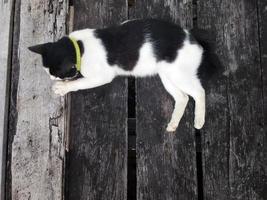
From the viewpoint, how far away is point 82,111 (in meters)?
2.13

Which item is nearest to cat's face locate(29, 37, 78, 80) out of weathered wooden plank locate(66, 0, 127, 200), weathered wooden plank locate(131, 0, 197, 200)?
weathered wooden plank locate(66, 0, 127, 200)

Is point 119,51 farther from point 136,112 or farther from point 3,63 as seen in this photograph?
point 3,63

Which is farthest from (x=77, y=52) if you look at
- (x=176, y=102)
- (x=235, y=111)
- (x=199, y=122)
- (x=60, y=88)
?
(x=235, y=111)

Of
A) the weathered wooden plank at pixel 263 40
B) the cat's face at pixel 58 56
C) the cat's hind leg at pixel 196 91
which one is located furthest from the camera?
the weathered wooden plank at pixel 263 40

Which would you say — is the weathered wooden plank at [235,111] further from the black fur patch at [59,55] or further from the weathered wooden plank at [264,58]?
the black fur patch at [59,55]

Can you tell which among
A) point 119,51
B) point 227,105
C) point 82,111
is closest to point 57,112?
point 82,111

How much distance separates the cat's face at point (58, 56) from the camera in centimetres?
192

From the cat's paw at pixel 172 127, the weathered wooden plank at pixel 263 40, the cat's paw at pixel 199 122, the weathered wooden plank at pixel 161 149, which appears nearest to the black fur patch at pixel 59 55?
the weathered wooden plank at pixel 161 149

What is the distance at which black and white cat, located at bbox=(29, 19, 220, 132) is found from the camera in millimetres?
1961

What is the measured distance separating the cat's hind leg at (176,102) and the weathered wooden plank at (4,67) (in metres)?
0.79

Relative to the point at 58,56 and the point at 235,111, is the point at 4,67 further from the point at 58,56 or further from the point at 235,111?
the point at 235,111

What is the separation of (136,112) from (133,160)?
31 cm

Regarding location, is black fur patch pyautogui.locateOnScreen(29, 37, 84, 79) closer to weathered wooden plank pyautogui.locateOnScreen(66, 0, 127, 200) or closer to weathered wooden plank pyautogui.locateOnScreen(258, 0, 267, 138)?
weathered wooden plank pyautogui.locateOnScreen(66, 0, 127, 200)

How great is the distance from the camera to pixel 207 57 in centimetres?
208
